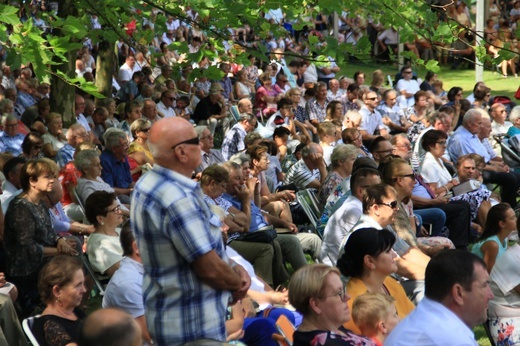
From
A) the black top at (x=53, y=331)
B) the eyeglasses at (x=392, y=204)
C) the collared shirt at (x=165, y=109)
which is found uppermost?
the black top at (x=53, y=331)

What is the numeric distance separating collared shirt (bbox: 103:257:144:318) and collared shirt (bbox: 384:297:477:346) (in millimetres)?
2108

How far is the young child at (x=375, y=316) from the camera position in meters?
5.37

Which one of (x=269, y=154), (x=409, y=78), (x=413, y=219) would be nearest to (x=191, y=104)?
(x=409, y=78)

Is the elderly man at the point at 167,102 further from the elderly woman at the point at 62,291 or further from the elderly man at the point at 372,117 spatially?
the elderly woman at the point at 62,291

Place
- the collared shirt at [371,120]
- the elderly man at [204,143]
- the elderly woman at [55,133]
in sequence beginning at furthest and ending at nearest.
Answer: the collared shirt at [371,120], the elderly woman at [55,133], the elderly man at [204,143]

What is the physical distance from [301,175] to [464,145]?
2.70 m

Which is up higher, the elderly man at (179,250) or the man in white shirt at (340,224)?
the elderly man at (179,250)

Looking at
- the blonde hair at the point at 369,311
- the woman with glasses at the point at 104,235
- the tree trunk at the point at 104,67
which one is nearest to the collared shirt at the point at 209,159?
the woman with glasses at the point at 104,235

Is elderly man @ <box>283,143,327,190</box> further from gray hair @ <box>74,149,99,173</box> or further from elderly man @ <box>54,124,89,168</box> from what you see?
gray hair @ <box>74,149,99,173</box>

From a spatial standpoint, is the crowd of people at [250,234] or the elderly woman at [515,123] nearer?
the crowd of people at [250,234]

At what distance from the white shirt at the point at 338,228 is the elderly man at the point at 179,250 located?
3.23 metres

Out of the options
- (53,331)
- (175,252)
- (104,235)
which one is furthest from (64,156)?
(175,252)

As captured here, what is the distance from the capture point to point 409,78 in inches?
808

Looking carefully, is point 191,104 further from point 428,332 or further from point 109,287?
point 428,332
